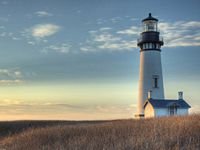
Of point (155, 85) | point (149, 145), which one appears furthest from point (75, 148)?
point (155, 85)

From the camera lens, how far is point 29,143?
446 inches

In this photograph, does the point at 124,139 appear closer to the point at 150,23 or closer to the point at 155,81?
the point at 155,81

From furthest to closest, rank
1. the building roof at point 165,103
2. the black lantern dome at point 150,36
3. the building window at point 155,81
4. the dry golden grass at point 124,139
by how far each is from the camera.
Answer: the black lantern dome at point 150,36 < the building window at point 155,81 < the building roof at point 165,103 < the dry golden grass at point 124,139

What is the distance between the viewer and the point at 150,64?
30.0 meters

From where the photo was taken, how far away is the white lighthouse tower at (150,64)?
1176 inches

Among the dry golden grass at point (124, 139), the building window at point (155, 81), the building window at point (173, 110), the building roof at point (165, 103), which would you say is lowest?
the dry golden grass at point (124, 139)

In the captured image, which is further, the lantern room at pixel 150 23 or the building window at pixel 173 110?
the lantern room at pixel 150 23

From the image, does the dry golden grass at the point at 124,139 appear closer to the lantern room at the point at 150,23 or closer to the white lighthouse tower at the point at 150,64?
the white lighthouse tower at the point at 150,64

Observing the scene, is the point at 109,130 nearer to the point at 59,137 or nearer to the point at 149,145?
the point at 59,137

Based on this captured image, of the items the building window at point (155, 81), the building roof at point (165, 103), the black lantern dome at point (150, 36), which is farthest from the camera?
the black lantern dome at point (150, 36)

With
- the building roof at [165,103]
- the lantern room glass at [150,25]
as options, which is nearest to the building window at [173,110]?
the building roof at [165,103]

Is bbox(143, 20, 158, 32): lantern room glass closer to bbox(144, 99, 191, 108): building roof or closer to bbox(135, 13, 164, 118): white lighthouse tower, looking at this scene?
bbox(135, 13, 164, 118): white lighthouse tower

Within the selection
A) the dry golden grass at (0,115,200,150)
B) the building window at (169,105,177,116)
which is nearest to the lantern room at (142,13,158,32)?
the building window at (169,105,177,116)

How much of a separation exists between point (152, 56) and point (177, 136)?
22.1 m
